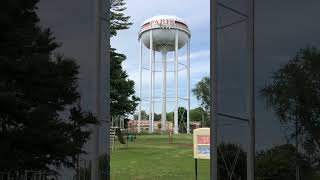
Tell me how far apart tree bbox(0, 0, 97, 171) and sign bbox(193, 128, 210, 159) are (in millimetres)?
4291

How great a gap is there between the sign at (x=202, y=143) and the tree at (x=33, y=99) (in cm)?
429

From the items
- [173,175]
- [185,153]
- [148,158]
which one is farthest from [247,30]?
[185,153]

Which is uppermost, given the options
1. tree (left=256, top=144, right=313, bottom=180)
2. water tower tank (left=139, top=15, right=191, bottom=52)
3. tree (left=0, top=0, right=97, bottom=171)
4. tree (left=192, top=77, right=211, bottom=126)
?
water tower tank (left=139, top=15, right=191, bottom=52)

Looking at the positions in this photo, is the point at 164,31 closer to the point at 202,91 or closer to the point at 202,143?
the point at 202,91

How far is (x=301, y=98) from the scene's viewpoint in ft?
26.6

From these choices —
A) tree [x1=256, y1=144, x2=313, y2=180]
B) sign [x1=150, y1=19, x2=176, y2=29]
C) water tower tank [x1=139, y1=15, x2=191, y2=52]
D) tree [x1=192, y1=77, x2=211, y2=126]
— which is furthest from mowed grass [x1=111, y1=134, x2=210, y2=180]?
tree [x1=192, y1=77, x2=211, y2=126]

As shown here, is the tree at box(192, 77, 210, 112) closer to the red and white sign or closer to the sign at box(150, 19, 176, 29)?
the sign at box(150, 19, 176, 29)

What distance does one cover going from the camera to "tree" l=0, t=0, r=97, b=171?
28.9 ft

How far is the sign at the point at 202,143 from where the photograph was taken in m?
13.9

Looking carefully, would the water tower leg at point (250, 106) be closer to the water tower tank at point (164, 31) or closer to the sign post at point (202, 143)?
the sign post at point (202, 143)

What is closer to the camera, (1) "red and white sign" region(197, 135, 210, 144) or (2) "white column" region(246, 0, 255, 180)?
(2) "white column" region(246, 0, 255, 180)

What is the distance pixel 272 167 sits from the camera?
831cm

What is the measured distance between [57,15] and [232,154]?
5.44m

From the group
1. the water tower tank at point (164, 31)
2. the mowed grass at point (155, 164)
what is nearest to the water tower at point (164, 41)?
the water tower tank at point (164, 31)
